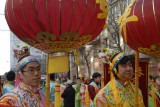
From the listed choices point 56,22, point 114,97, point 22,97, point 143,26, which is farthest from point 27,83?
point 143,26

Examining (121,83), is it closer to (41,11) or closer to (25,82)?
(25,82)

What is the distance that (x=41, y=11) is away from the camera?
2217mm

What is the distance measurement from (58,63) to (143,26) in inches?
42.7

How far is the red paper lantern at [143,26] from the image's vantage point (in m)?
2.35

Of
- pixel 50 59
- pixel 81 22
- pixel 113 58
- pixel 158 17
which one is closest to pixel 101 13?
pixel 81 22

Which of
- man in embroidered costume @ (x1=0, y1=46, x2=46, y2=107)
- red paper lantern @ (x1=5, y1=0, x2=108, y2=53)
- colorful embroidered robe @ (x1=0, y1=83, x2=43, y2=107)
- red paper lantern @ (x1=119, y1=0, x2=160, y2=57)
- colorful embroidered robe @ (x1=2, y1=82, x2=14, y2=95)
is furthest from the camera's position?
colorful embroidered robe @ (x1=2, y1=82, x2=14, y2=95)

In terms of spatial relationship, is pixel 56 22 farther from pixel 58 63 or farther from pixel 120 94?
pixel 120 94

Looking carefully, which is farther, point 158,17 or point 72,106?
point 72,106

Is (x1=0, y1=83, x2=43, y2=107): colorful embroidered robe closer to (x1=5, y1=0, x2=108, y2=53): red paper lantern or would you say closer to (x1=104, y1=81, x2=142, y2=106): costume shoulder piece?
(x1=5, y1=0, x2=108, y2=53): red paper lantern

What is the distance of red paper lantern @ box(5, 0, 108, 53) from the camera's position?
2.22 meters

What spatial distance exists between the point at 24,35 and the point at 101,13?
946 mm

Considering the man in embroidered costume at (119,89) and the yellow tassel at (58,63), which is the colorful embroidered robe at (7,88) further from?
the yellow tassel at (58,63)

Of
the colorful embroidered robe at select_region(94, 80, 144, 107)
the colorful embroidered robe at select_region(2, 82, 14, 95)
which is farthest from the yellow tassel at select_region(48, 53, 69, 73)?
the colorful embroidered robe at select_region(2, 82, 14, 95)

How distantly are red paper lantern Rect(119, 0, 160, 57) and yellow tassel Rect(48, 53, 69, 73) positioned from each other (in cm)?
86
